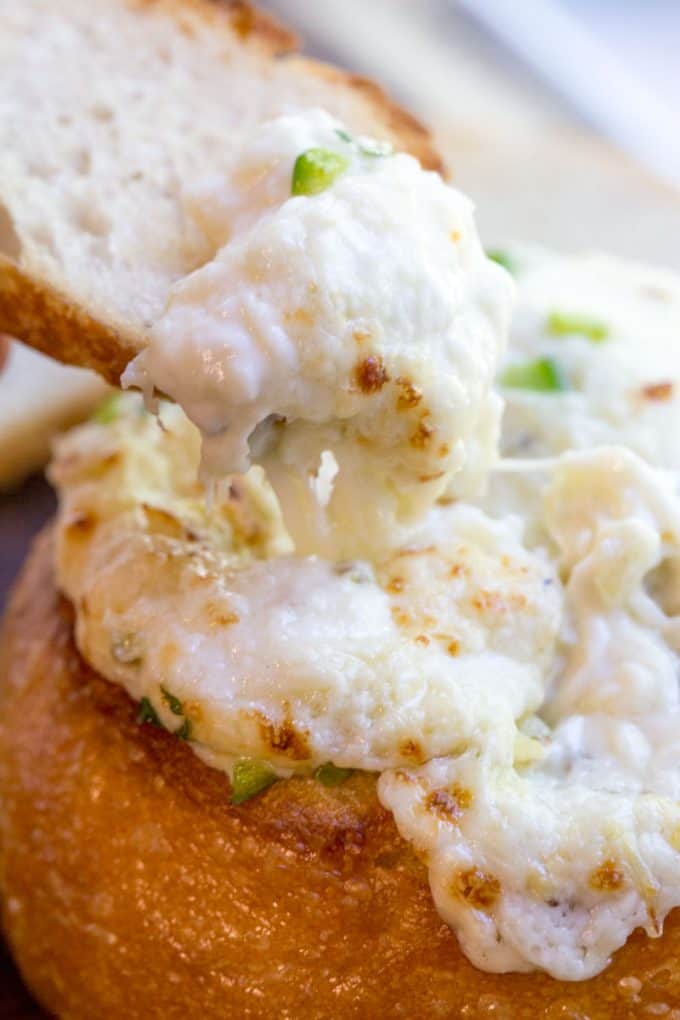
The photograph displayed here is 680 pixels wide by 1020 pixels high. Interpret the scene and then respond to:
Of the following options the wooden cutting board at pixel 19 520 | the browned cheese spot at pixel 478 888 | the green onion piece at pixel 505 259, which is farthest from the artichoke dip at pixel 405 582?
the wooden cutting board at pixel 19 520

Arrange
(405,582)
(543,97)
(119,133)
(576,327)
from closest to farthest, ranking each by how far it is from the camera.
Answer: (405,582) < (119,133) < (576,327) < (543,97)

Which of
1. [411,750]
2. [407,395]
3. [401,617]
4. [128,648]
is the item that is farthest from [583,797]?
[128,648]

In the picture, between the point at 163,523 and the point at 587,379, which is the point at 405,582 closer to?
the point at 163,523

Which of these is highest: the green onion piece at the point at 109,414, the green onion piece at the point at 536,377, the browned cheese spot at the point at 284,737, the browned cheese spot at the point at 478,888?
the green onion piece at the point at 536,377

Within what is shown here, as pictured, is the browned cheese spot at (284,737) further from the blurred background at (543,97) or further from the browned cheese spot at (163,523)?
the blurred background at (543,97)

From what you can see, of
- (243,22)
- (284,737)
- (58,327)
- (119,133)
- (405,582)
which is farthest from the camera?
(243,22)
